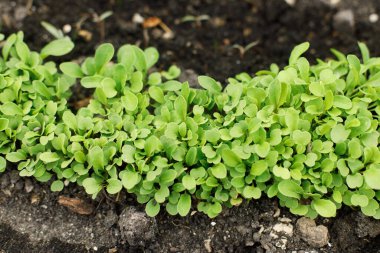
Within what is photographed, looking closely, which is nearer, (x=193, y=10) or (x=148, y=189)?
(x=148, y=189)

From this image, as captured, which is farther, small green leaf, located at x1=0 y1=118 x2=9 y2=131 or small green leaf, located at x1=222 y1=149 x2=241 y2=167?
small green leaf, located at x1=0 y1=118 x2=9 y2=131

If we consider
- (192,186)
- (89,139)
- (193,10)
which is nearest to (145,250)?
(192,186)

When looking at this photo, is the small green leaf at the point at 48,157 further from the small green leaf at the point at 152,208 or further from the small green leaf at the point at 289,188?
the small green leaf at the point at 289,188

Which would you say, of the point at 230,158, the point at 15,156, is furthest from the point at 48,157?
the point at 230,158

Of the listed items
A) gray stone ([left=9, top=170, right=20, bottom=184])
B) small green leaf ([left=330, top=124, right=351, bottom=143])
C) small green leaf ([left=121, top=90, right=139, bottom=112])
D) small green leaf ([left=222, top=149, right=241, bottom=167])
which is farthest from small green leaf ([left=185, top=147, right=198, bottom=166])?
gray stone ([left=9, top=170, right=20, bottom=184])

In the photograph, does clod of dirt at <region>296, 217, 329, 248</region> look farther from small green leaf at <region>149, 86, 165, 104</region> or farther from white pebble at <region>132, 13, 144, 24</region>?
white pebble at <region>132, 13, 144, 24</region>

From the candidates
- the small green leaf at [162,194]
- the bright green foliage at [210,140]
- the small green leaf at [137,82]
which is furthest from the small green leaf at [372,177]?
the small green leaf at [137,82]

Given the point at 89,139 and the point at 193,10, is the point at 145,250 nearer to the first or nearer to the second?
the point at 89,139
